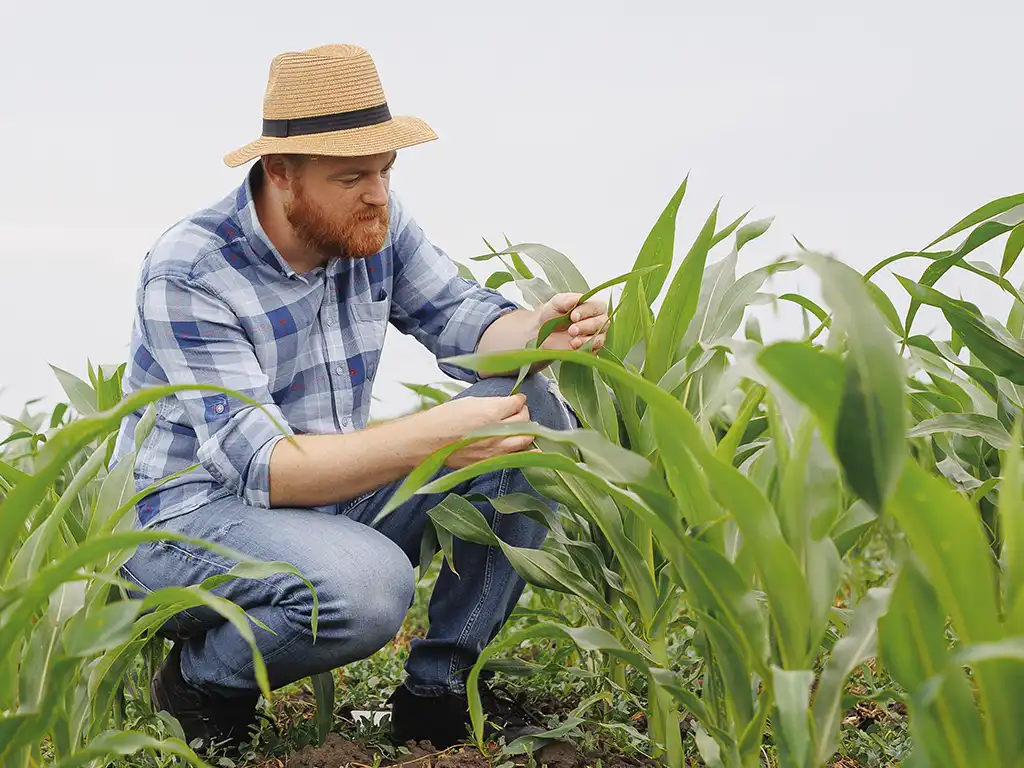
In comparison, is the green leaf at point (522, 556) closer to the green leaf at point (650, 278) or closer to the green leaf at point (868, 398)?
the green leaf at point (650, 278)

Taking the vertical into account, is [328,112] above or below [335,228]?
above

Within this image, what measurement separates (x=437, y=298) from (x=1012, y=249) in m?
1.11

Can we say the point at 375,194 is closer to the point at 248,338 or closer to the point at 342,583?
the point at 248,338

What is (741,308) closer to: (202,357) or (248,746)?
(202,357)

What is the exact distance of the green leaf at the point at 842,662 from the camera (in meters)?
1.28

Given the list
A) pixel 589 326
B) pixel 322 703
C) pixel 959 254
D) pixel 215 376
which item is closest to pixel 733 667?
pixel 589 326

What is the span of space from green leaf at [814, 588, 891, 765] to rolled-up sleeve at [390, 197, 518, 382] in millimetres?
1256

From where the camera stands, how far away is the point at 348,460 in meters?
1.95

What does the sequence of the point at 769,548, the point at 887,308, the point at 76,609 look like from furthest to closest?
1. the point at 887,308
2. the point at 76,609
3. the point at 769,548

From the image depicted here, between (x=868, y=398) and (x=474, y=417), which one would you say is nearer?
(x=868, y=398)

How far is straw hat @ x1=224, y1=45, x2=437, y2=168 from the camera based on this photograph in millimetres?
2141

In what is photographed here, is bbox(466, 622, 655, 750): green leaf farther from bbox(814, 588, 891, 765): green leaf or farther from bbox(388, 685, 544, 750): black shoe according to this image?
bbox(388, 685, 544, 750): black shoe

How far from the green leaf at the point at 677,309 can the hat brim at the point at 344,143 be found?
23.1 inches

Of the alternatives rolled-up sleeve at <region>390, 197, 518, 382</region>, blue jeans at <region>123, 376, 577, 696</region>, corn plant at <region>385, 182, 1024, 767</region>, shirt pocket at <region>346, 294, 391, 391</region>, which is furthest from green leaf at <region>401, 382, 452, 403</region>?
corn plant at <region>385, 182, 1024, 767</region>
